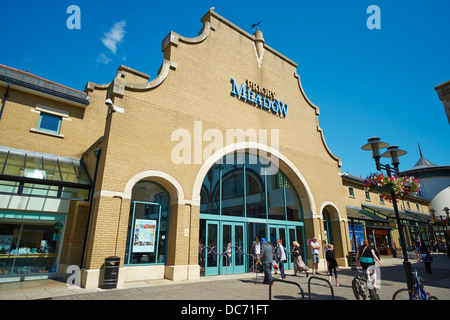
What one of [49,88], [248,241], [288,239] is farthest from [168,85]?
[288,239]

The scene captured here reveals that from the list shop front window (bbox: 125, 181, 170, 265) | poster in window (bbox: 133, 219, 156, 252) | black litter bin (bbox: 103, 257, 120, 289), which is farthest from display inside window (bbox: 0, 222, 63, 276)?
black litter bin (bbox: 103, 257, 120, 289)

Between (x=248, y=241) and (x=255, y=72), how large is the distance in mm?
11117

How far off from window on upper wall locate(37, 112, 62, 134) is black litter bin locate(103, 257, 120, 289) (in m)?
8.55

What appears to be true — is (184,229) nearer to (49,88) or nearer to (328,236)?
(49,88)

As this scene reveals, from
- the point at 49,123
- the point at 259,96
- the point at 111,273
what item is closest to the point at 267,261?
the point at 111,273

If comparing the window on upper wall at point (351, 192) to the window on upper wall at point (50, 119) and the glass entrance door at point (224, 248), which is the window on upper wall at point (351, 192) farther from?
the window on upper wall at point (50, 119)

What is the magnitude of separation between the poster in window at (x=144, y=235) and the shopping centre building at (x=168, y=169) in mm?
44

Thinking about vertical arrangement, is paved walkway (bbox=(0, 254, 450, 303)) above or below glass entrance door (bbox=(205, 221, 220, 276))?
below

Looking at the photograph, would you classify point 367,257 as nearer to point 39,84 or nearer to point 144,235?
point 144,235

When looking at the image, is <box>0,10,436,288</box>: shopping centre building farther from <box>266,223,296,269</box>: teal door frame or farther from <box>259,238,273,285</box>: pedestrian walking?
<box>259,238,273,285</box>: pedestrian walking

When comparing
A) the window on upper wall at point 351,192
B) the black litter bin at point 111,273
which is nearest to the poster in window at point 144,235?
the black litter bin at point 111,273

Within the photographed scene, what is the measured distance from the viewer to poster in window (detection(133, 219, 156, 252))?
1112 centimetres

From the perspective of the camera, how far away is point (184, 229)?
11867mm

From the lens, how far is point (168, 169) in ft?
39.8
